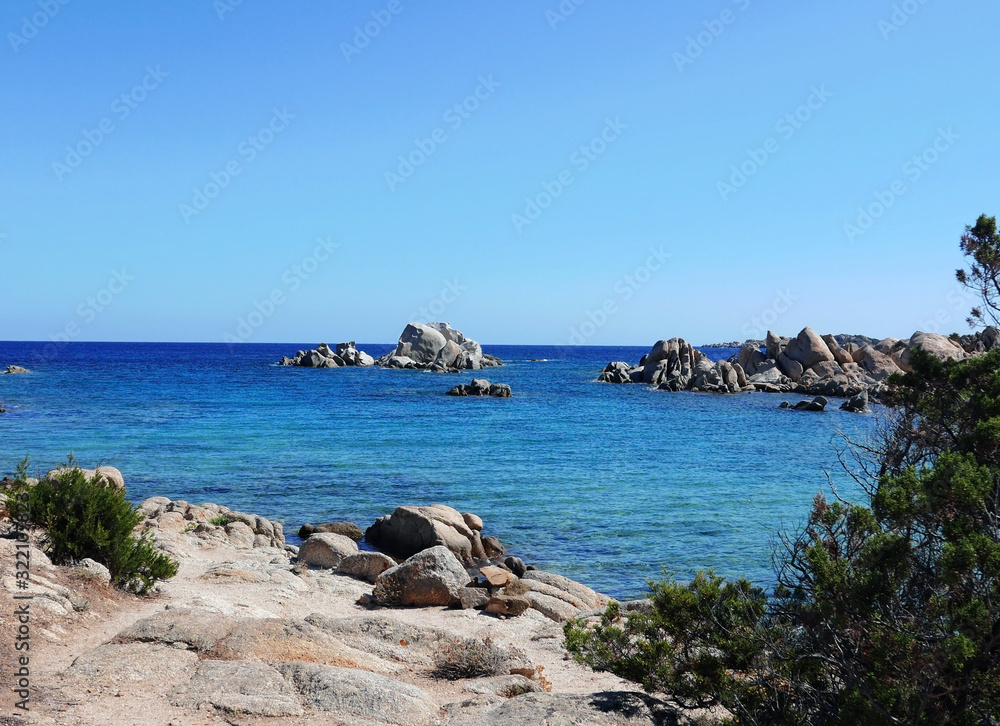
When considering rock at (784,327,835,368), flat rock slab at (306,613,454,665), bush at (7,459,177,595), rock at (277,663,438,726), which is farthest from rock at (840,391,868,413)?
rock at (277,663,438,726)

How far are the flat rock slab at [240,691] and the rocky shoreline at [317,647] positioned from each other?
2 cm

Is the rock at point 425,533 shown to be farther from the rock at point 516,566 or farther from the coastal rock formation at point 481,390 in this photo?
the coastal rock formation at point 481,390

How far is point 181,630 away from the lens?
8031 millimetres

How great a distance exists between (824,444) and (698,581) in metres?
30.4

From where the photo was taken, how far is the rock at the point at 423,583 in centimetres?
1205

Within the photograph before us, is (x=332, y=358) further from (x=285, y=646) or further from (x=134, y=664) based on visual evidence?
(x=134, y=664)

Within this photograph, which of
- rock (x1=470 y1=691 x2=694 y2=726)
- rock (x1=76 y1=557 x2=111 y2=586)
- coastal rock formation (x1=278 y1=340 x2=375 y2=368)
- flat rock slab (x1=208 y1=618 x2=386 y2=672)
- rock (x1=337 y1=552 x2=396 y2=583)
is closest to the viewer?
rock (x1=470 y1=691 x2=694 y2=726)

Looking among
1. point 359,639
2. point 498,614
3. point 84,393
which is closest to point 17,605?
point 359,639

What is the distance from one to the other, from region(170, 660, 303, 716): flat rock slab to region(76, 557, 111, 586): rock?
345 cm

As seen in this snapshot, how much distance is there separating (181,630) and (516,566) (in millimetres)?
8267

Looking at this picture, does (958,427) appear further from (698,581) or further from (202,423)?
(202,423)

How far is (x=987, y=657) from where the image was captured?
14.7ft

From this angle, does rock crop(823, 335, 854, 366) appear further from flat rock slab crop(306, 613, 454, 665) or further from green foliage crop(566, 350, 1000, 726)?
green foliage crop(566, 350, 1000, 726)

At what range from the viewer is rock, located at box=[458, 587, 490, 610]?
12.0 meters
